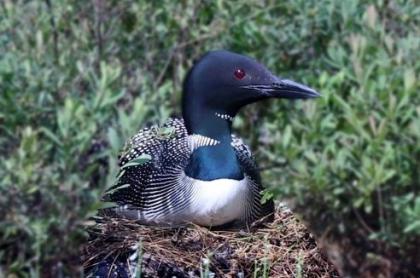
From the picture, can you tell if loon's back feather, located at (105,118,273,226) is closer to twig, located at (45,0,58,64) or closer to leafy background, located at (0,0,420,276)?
leafy background, located at (0,0,420,276)

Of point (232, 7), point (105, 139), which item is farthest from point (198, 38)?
point (105, 139)

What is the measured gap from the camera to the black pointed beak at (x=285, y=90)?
4.57m

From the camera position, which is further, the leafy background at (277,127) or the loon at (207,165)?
the loon at (207,165)

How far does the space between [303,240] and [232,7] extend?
1402mm

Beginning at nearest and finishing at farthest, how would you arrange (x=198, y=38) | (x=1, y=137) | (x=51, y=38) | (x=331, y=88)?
(x=1, y=137) < (x=331, y=88) < (x=51, y=38) < (x=198, y=38)

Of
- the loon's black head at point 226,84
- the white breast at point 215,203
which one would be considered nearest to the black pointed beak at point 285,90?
the loon's black head at point 226,84

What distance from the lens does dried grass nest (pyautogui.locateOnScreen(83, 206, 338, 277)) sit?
4.48 m

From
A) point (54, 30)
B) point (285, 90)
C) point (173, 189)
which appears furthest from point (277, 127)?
point (54, 30)

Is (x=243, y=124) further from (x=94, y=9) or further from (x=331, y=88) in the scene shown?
(x=331, y=88)

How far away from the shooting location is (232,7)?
5902 mm

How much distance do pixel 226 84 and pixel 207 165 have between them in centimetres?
29

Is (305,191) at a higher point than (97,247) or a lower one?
higher

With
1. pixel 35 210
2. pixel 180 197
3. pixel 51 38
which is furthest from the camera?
pixel 51 38

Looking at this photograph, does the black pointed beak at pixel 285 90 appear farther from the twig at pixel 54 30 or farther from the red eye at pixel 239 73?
the twig at pixel 54 30
